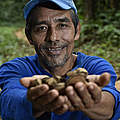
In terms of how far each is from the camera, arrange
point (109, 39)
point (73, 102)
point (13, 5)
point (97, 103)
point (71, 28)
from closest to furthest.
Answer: point (73, 102) < point (97, 103) < point (71, 28) < point (109, 39) < point (13, 5)

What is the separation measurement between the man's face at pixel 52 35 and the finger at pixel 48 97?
25.5 inches

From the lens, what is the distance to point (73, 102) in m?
1.21

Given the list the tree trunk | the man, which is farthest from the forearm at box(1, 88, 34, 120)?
the tree trunk

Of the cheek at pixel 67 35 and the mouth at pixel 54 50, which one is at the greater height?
the cheek at pixel 67 35

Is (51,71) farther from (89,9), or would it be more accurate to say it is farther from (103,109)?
(89,9)

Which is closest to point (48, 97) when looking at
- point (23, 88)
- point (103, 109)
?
point (103, 109)

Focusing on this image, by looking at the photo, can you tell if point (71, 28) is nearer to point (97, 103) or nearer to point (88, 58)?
point (88, 58)

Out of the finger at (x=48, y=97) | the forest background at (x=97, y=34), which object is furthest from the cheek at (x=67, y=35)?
the forest background at (x=97, y=34)

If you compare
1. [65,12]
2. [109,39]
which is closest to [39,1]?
[65,12]

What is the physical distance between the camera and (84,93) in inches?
46.3

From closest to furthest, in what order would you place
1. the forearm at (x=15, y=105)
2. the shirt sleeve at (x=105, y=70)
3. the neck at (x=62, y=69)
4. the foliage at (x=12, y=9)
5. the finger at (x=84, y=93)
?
the finger at (x=84, y=93)
the forearm at (x=15, y=105)
the shirt sleeve at (x=105, y=70)
the neck at (x=62, y=69)
the foliage at (x=12, y=9)

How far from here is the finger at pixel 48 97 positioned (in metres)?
1.17

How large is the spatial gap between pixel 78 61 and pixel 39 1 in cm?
67

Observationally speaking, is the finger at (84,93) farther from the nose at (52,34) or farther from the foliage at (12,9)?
the foliage at (12,9)
